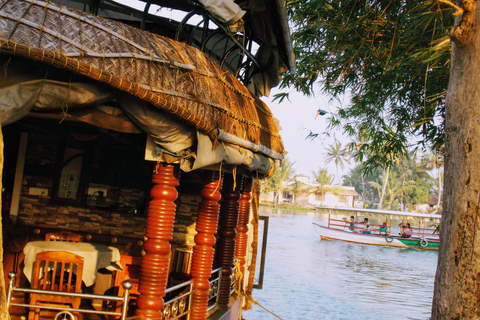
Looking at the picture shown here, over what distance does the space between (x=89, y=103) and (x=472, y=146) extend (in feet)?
9.44

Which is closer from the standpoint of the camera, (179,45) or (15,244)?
(179,45)

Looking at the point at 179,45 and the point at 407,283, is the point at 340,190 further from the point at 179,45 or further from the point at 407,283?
the point at 179,45

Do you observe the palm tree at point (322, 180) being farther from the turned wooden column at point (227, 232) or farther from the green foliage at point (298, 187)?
the turned wooden column at point (227, 232)

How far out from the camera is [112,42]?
4238mm

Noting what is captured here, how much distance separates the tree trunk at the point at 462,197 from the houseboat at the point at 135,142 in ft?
7.02

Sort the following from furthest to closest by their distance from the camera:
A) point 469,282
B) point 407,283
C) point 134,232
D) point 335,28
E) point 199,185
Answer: point 407,283
point 199,185
point 134,232
point 335,28
point 469,282

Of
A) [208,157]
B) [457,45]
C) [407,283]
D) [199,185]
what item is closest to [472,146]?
[457,45]

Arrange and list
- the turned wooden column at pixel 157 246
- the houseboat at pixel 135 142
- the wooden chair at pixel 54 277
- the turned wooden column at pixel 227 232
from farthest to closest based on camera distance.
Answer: the turned wooden column at pixel 227 232, the wooden chair at pixel 54 277, the turned wooden column at pixel 157 246, the houseboat at pixel 135 142

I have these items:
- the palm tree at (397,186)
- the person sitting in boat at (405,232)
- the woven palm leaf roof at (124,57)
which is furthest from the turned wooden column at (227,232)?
the palm tree at (397,186)

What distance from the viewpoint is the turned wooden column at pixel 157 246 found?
15.1 ft

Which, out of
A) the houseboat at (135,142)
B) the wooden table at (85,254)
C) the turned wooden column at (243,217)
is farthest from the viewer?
the turned wooden column at (243,217)

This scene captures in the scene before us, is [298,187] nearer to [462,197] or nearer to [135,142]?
[135,142]

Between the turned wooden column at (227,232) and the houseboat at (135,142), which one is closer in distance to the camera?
the houseboat at (135,142)

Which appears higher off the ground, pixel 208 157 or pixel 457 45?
pixel 457 45
